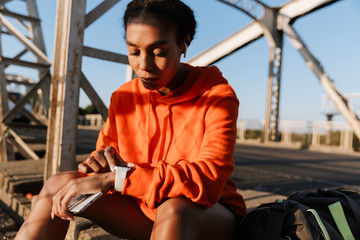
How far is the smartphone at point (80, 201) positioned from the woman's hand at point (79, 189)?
1cm

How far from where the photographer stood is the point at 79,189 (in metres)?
1.02

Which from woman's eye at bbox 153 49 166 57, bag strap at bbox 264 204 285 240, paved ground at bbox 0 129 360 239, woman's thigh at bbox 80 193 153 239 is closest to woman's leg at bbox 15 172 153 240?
woman's thigh at bbox 80 193 153 239

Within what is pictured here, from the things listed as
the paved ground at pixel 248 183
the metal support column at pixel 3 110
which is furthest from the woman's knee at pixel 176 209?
the metal support column at pixel 3 110

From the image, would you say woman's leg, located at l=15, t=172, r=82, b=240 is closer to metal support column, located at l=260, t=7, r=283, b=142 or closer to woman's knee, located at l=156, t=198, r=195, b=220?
woman's knee, located at l=156, t=198, r=195, b=220

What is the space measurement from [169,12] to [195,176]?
0.60 meters

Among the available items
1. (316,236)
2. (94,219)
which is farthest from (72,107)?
(316,236)

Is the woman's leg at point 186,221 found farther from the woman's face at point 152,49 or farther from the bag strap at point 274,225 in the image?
the woman's face at point 152,49

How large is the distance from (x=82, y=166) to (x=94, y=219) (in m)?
0.24

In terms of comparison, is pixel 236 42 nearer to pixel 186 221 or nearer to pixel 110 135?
pixel 110 135

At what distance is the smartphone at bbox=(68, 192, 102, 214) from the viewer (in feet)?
3.21

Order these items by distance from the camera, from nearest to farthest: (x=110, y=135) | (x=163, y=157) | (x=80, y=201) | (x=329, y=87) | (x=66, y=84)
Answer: (x=80, y=201) → (x=163, y=157) → (x=110, y=135) → (x=66, y=84) → (x=329, y=87)

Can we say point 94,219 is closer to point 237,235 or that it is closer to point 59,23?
point 237,235

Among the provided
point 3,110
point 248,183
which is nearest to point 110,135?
point 248,183

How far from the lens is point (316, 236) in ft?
3.44
